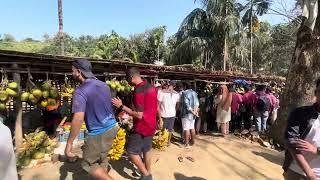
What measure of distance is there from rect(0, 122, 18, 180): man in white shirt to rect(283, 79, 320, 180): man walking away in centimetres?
246

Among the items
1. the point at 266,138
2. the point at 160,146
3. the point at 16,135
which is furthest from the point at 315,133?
the point at 266,138

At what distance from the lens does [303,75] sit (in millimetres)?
10258

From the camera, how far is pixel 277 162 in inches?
350

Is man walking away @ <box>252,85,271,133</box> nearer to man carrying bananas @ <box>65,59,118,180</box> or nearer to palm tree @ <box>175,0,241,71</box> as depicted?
man carrying bananas @ <box>65,59,118,180</box>

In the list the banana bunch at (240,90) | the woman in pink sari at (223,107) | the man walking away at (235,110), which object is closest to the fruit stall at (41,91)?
the woman in pink sari at (223,107)

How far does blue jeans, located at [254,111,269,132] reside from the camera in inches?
470

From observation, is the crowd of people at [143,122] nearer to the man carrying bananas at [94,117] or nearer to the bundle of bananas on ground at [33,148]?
the man carrying bananas at [94,117]

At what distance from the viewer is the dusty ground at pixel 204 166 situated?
6.66 metres

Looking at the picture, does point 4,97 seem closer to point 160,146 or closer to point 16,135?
point 16,135

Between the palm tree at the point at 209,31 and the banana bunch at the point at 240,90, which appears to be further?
the palm tree at the point at 209,31

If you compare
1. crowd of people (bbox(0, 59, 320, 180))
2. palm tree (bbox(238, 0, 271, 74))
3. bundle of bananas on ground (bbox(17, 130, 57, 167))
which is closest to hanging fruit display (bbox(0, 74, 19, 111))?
bundle of bananas on ground (bbox(17, 130, 57, 167))

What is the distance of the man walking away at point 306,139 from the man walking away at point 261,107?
8.44 m

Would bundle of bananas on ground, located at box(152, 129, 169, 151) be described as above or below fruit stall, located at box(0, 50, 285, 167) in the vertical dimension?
below

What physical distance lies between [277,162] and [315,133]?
5.85 meters
